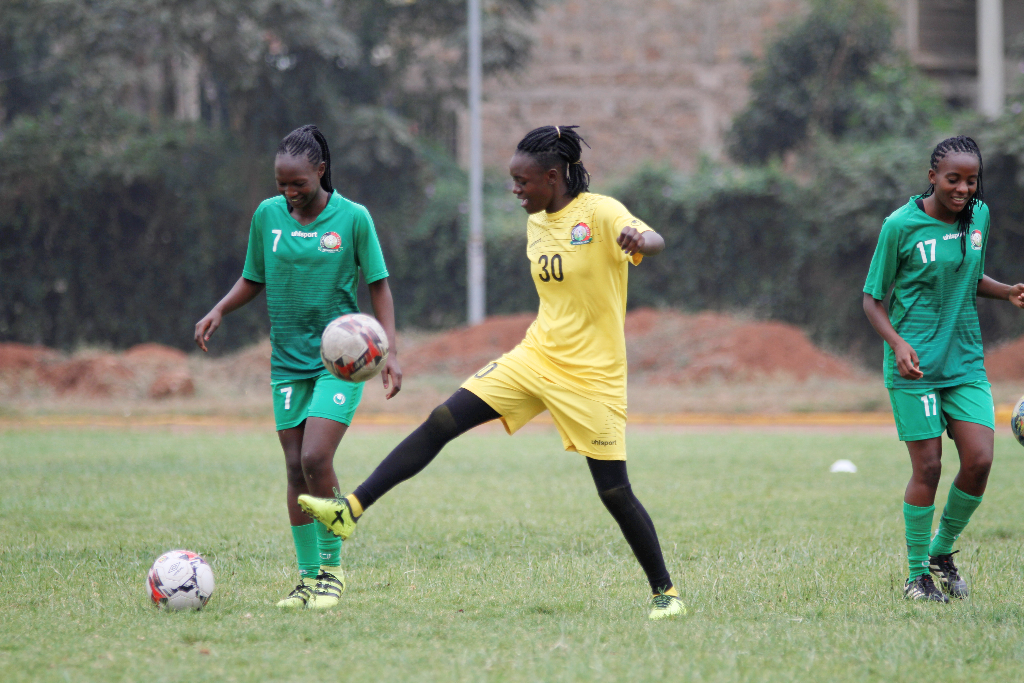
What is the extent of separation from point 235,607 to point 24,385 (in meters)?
18.0

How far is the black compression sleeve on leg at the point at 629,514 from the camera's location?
16.0 ft

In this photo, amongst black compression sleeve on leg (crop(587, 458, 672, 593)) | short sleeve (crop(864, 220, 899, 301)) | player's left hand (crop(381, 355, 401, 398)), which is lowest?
black compression sleeve on leg (crop(587, 458, 672, 593))

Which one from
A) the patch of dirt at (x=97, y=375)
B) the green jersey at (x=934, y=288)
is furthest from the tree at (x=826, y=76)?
the green jersey at (x=934, y=288)

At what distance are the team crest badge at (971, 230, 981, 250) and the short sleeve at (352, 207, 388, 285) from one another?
3.00m

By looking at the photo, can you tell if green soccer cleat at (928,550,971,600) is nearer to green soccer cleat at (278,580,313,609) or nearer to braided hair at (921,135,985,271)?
braided hair at (921,135,985,271)

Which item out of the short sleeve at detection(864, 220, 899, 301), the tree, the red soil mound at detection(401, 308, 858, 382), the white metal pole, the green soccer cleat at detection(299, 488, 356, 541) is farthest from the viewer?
the tree

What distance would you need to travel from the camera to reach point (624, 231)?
15.0 ft

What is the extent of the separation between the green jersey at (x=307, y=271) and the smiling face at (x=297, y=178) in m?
0.14

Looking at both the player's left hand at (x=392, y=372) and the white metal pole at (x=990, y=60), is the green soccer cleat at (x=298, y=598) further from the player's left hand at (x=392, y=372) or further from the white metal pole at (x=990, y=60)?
the white metal pole at (x=990, y=60)

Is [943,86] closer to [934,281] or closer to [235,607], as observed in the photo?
[934,281]

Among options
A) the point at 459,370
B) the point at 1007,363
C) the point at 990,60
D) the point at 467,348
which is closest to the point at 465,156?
the point at 467,348

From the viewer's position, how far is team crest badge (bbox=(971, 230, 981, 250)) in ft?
17.8

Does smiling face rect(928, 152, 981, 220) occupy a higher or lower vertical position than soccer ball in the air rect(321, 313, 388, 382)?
higher

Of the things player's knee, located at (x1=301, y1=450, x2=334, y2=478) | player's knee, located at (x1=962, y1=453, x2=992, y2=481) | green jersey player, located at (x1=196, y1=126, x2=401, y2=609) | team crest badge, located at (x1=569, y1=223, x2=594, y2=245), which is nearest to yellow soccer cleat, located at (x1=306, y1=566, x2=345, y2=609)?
green jersey player, located at (x1=196, y1=126, x2=401, y2=609)
